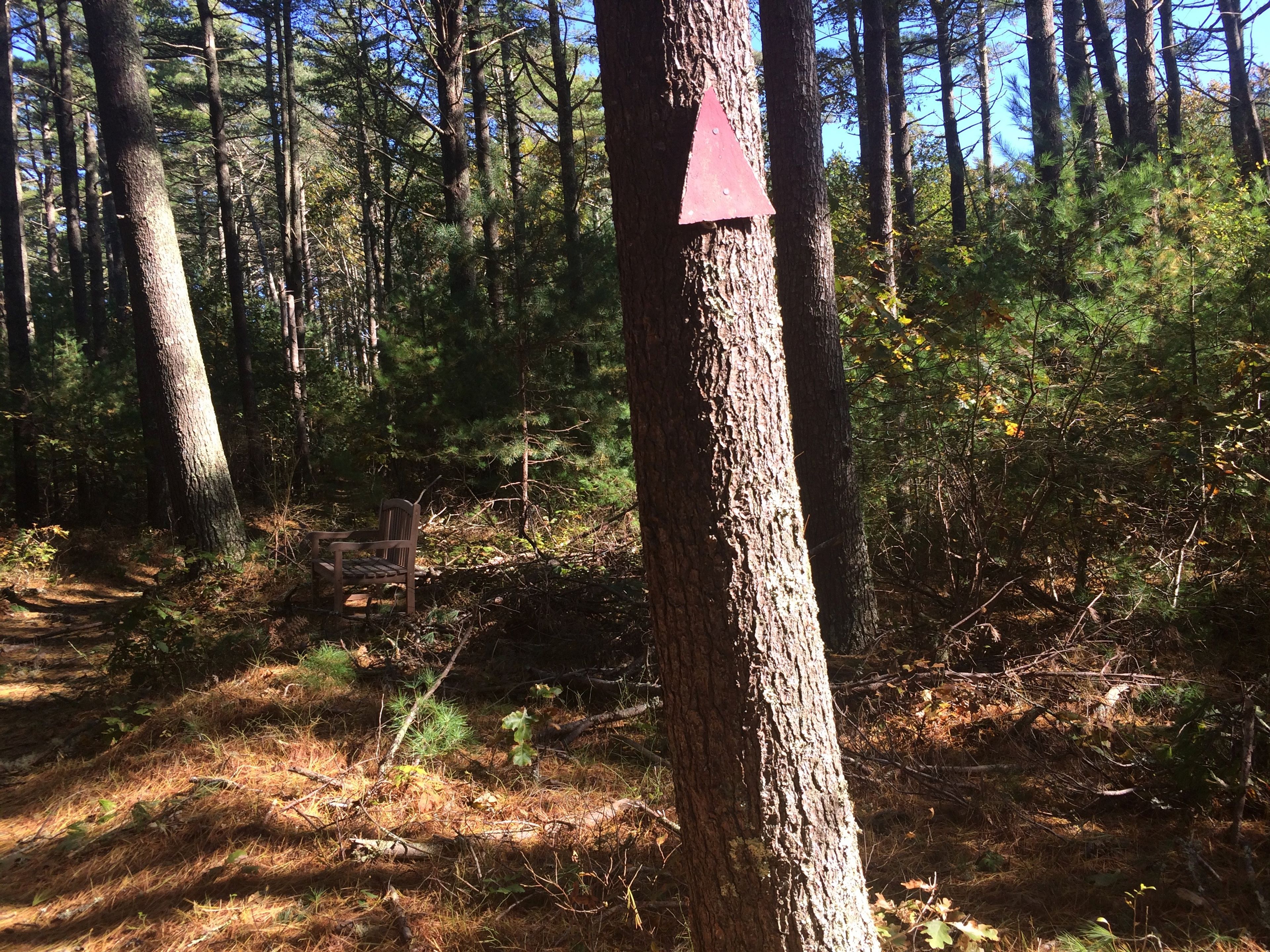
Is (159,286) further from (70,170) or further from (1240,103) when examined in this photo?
(1240,103)

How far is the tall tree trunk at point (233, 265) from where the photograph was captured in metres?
13.3

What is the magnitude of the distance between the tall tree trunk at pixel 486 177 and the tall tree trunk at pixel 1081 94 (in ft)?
18.9

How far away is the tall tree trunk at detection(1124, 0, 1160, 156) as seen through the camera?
10276 mm

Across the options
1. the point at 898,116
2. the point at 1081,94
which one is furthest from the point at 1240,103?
the point at 1081,94

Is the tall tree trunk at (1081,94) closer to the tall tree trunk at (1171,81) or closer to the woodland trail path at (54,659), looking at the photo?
the tall tree trunk at (1171,81)

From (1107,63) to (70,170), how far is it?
1958cm

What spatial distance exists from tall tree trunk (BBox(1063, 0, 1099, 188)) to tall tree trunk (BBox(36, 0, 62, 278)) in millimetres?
20366

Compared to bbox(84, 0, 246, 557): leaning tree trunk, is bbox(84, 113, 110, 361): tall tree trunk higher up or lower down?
higher up

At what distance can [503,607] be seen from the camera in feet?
19.1

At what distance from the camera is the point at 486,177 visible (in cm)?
1074

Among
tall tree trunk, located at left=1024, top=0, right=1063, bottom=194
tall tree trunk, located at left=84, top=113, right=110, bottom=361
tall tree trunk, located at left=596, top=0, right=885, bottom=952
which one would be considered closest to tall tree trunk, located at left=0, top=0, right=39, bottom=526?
tall tree trunk, located at left=84, top=113, right=110, bottom=361

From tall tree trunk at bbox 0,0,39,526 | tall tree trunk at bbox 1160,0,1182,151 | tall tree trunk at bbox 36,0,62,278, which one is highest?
tall tree trunk at bbox 36,0,62,278

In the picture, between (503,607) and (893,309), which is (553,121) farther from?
(503,607)

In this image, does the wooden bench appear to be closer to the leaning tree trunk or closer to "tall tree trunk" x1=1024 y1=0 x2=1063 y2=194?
the leaning tree trunk
